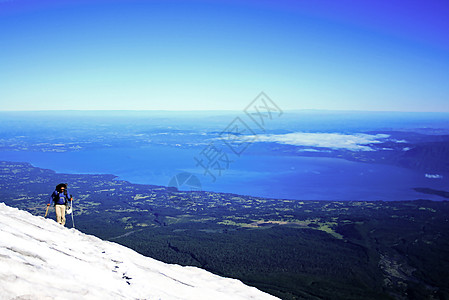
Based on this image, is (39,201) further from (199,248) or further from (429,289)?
(429,289)

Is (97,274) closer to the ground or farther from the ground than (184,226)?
farther from the ground

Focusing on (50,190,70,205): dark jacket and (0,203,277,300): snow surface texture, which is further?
(50,190,70,205): dark jacket

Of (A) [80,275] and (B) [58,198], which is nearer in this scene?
(A) [80,275]

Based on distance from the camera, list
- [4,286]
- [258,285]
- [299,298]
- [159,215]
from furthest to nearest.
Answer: [159,215]
[258,285]
[299,298]
[4,286]

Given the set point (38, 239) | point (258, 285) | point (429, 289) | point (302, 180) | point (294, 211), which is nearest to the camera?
point (38, 239)

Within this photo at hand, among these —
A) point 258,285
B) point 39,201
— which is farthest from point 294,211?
point 39,201

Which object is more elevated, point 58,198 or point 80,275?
point 58,198

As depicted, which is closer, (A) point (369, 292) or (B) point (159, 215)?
(A) point (369, 292)

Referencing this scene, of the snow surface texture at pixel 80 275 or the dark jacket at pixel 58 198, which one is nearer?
the snow surface texture at pixel 80 275
